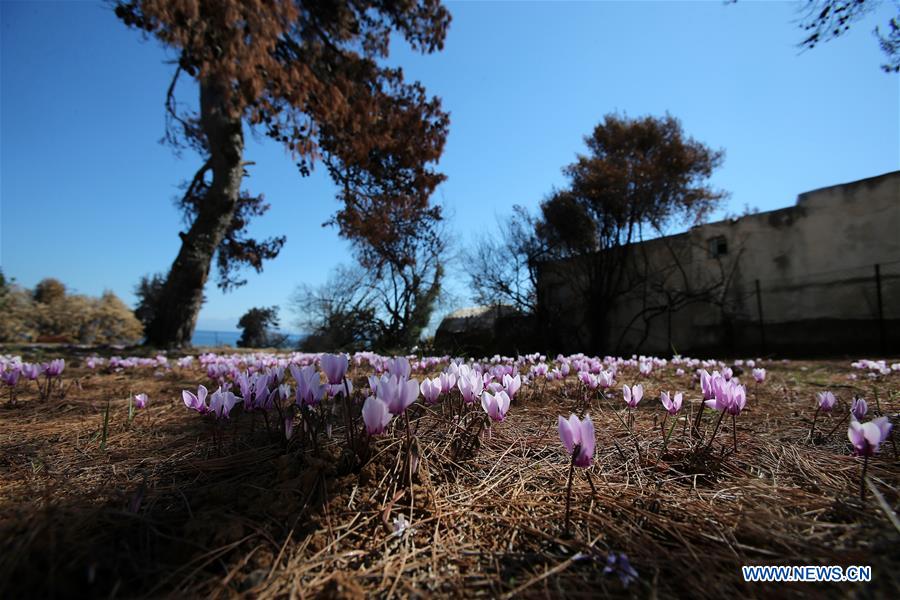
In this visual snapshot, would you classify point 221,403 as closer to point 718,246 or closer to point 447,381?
point 447,381

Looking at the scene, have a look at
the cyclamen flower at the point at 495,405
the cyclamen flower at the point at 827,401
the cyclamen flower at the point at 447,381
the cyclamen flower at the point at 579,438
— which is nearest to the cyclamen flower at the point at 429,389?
the cyclamen flower at the point at 447,381

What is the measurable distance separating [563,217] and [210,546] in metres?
11.4

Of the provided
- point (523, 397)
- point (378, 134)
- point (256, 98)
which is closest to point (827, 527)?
point (523, 397)

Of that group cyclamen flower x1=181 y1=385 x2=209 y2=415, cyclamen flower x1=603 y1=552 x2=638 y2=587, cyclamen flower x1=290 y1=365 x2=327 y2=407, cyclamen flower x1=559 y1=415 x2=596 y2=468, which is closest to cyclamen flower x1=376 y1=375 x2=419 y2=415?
cyclamen flower x1=290 y1=365 x2=327 y2=407

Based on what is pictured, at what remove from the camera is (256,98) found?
22.3ft

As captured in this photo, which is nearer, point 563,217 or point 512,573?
point 512,573

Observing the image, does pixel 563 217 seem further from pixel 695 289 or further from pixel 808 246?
pixel 808 246

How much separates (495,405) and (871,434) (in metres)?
1.00

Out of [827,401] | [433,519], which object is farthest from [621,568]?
[827,401]

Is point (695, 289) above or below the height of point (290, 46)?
below

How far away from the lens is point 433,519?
1009mm

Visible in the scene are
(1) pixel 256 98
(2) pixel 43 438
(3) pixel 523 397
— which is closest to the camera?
(2) pixel 43 438

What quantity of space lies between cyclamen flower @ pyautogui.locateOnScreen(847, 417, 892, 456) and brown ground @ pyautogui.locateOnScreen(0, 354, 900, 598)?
0.13 metres

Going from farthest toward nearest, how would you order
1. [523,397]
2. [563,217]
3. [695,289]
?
[563,217] < [695,289] < [523,397]
